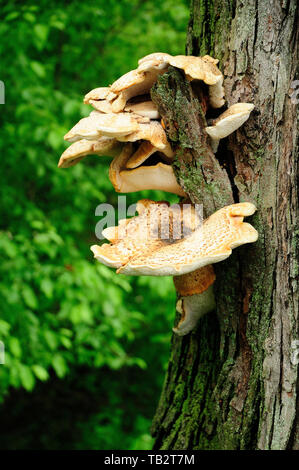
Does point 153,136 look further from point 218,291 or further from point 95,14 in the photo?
point 95,14

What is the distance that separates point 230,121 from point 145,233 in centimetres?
50

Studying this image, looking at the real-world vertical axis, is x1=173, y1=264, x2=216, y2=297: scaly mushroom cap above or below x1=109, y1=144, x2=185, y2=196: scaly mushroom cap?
below

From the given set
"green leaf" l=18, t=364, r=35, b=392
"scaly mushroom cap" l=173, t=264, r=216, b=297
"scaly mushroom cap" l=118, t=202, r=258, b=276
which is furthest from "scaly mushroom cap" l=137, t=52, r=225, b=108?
"green leaf" l=18, t=364, r=35, b=392

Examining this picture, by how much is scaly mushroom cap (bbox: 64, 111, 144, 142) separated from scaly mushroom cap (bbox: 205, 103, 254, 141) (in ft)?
0.87

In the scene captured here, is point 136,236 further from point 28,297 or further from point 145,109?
point 28,297

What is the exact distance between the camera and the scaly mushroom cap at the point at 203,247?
1336mm

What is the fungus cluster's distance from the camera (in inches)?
55.1

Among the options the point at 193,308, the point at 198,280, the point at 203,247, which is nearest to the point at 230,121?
the point at 203,247

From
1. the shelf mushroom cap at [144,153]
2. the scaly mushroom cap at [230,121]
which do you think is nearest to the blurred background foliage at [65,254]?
the shelf mushroom cap at [144,153]

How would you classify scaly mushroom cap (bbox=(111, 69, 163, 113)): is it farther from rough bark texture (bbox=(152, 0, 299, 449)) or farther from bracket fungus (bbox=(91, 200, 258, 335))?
bracket fungus (bbox=(91, 200, 258, 335))

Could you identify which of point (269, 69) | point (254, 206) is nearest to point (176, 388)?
point (254, 206)

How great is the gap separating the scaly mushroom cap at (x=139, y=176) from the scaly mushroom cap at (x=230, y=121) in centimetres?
21

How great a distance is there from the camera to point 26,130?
3.61 m

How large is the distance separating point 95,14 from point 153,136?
3203 mm
